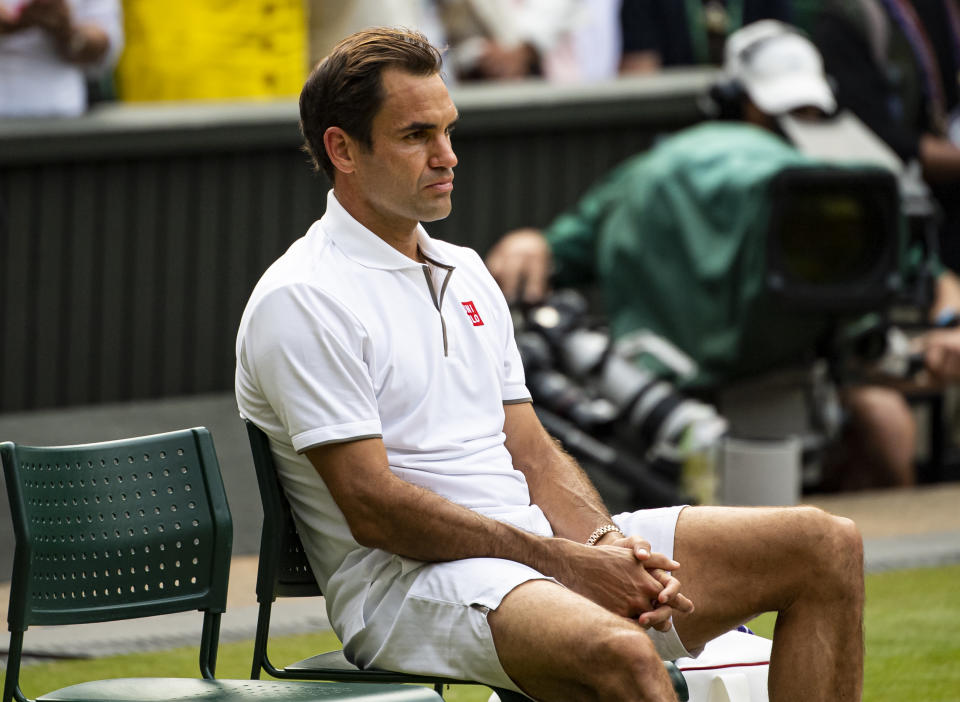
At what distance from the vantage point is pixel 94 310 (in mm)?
6789

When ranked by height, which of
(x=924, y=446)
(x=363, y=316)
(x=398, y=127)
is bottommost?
(x=924, y=446)

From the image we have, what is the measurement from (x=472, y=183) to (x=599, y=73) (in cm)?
92

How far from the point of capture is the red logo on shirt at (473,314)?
315 centimetres

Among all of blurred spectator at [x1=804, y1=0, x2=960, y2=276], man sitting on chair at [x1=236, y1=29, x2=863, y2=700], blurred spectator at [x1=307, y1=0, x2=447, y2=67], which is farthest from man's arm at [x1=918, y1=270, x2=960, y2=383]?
man sitting on chair at [x1=236, y1=29, x2=863, y2=700]

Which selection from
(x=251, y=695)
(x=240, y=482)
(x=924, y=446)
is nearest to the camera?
(x=251, y=695)

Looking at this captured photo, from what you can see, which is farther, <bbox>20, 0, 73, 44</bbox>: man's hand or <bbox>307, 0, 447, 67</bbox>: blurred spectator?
<bbox>307, 0, 447, 67</bbox>: blurred spectator

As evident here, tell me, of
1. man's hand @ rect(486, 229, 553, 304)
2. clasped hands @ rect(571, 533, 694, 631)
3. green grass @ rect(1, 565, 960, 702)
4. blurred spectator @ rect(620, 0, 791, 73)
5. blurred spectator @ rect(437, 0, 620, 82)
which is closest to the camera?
clasped hands @ rect(571, 533, 694, 631)

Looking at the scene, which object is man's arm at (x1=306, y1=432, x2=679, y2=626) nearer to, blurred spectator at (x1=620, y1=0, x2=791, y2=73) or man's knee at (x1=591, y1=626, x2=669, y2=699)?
man's knee at (x1=591, y1=626, x2=669, y2=699)

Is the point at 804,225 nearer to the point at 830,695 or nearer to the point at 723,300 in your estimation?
the point at 723,300

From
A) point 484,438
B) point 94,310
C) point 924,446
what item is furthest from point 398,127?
point 924,446

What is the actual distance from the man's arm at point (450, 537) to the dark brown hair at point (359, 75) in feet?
1.94

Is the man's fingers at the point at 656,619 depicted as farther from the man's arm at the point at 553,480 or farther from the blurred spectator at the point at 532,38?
the blurred spectator at the point at 532,38

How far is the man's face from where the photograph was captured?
3029 mm

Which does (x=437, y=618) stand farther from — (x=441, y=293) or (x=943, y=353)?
(x=943, y=353)
